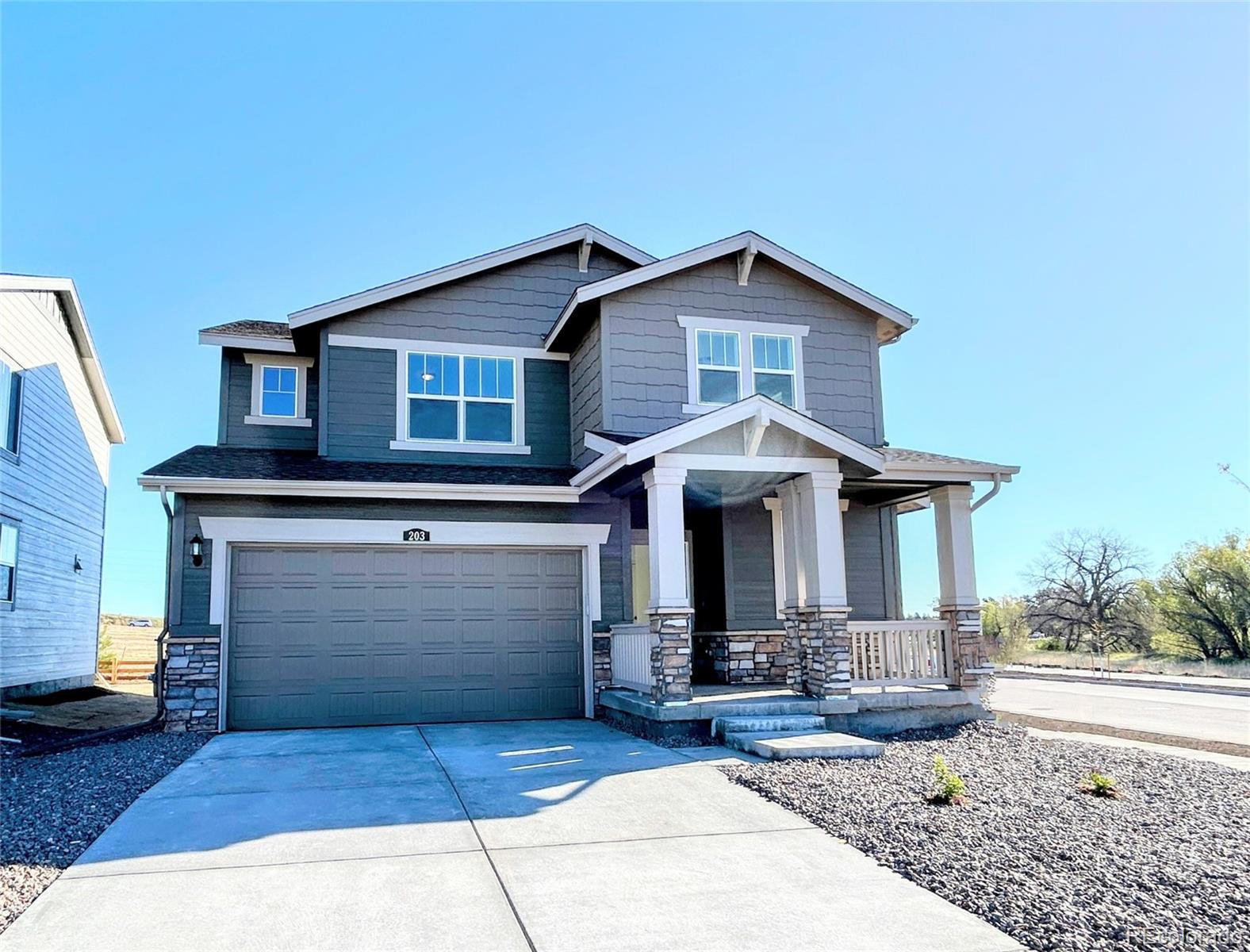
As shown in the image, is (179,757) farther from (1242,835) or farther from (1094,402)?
(1094,402)

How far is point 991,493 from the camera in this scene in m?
11.7

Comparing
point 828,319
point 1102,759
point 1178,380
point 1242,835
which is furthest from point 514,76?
point 1178,380

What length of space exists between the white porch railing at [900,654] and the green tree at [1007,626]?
22.1m

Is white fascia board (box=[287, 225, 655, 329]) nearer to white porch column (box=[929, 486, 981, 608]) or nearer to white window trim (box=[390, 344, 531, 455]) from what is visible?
→ white window trim (box=[390, 344, 531, 455])

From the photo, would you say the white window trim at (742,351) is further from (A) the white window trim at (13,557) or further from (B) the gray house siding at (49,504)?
(A) the white window trim at (13,557)

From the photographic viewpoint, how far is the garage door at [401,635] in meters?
11.0

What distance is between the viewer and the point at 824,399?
488 inches

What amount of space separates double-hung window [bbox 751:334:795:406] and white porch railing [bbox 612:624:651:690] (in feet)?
12.0

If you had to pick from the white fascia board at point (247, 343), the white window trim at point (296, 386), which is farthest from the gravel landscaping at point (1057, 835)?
the white fascia board at point (247, 343)

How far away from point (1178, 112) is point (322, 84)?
12.5m

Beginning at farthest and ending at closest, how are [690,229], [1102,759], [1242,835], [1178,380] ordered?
[1178,380], [690,229], [1102,759], [1242,835]

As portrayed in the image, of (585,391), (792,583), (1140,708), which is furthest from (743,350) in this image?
(1140,708)

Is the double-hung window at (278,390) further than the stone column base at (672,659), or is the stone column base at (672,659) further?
the double-hung window at (278,390)

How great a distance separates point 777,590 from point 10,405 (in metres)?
12.2
